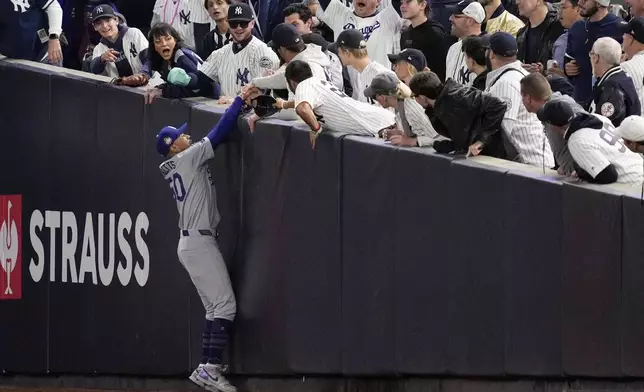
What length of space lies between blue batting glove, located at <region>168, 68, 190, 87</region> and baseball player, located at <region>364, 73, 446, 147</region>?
7.41ft

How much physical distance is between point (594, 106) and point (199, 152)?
3.14 meters

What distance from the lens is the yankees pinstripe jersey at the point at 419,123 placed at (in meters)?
→ 10.3

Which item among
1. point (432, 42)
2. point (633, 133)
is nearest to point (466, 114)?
point (633, 133)

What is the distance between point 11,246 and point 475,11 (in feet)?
17.0

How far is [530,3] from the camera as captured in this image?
1188cm

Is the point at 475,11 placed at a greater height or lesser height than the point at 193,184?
greater

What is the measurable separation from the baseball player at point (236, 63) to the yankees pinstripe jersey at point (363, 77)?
0.63 meters

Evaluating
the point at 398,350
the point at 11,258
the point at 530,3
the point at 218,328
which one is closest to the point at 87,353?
the point at 11,258

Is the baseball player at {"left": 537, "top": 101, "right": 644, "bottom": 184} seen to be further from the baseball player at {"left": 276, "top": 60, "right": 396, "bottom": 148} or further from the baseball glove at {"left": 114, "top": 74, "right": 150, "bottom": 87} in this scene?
the baseball glove at {"left": 114, "top": 74, "right": 150, "bottom": 87}

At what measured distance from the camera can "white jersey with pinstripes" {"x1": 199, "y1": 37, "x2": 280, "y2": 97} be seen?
12.1m

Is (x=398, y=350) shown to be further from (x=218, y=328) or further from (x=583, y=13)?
(x=583, y=13)

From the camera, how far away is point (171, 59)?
41.1 ft

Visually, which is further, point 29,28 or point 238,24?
point 29,28

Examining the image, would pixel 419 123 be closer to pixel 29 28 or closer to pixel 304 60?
pixel 304 60
